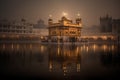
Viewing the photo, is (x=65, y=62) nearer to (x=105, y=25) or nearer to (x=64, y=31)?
(x=64, y=31)


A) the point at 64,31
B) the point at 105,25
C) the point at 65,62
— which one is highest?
the point at 105,25

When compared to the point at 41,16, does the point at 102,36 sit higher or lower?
lower

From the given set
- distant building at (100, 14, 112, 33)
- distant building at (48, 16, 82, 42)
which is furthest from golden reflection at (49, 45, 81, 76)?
distant building at (100, 14, 112, 33)

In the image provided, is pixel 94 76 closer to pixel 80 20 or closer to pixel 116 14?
pixel 80 20

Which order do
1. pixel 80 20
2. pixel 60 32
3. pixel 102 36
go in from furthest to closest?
pixel 102 36, pixel 80 20, pixel 60 32

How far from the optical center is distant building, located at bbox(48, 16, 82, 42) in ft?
89.2

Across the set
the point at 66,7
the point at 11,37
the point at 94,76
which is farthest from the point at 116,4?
the point at 94,76

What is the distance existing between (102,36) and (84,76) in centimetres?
2692

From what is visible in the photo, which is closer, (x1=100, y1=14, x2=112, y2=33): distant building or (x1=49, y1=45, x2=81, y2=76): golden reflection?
(x1=49, y1=45, x2=81, y2=76): golden reflection

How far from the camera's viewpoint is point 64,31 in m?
27.3

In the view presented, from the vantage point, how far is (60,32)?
27312mm

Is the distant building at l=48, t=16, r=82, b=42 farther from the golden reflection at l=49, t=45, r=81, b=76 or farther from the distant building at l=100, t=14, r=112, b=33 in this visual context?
the golden reflection at l=49, t=45, r=81, b=76

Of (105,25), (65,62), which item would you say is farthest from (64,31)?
(65,62)

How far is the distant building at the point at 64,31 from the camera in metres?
27.2
